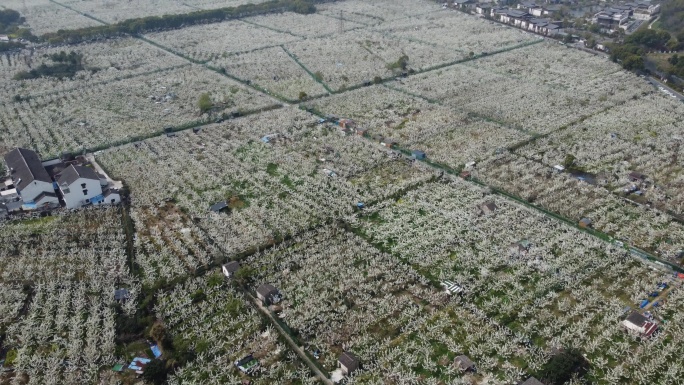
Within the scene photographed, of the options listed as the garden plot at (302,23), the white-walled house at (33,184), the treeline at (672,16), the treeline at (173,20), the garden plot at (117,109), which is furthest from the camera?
the garden plot at (302,23)

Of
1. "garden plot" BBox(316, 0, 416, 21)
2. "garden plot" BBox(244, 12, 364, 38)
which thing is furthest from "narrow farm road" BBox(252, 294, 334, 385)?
"garden plot" BBox(316, 0, 416, 21)

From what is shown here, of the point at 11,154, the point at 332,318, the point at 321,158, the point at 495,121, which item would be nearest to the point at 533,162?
the point at 495,121

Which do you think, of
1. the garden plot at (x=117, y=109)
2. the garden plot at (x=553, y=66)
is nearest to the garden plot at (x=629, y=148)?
the garden plot at (x=553, y=66)

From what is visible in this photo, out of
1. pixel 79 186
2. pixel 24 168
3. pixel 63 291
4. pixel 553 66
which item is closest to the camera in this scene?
pixel 63 291

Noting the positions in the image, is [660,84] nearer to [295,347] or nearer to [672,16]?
[672,16]

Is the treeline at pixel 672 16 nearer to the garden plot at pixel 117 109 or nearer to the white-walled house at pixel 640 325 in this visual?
the garden plot at pixel 117 109

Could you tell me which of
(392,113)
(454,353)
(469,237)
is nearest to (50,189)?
(469,237)

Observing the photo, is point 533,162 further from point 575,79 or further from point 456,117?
point 575,79
